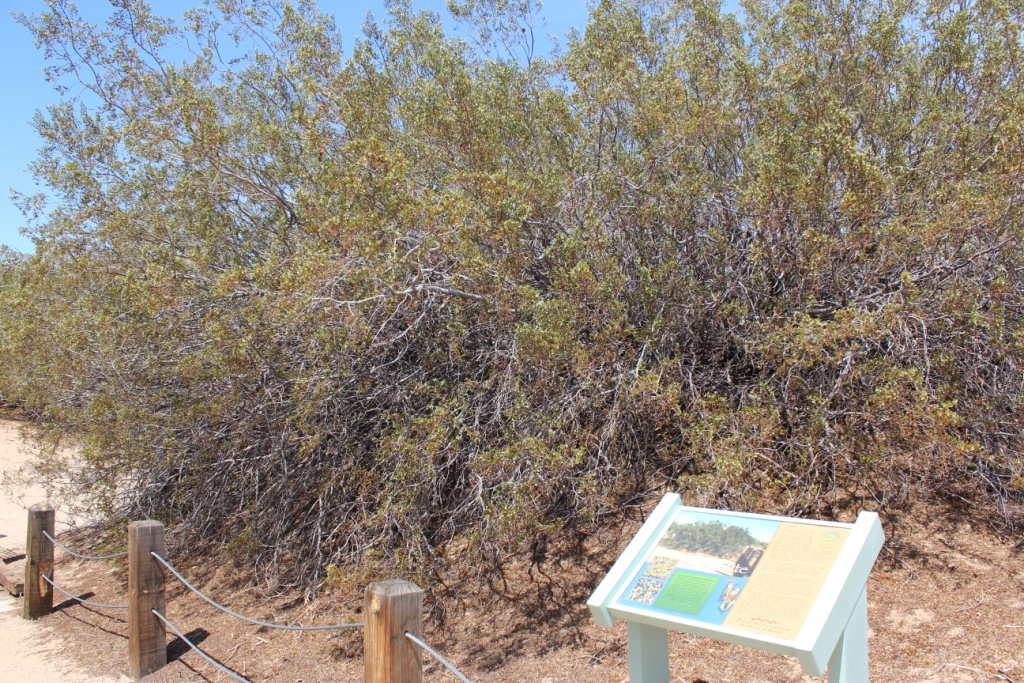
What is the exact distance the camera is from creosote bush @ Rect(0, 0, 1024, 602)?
19.6 feet

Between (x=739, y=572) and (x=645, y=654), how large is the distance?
0.58 meters

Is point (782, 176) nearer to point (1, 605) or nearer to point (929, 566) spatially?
point (929, 566)

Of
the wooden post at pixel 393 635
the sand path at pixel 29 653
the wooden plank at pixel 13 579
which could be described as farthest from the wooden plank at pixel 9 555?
the wooden post at pixel 393 635

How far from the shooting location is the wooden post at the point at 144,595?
583 centimetres

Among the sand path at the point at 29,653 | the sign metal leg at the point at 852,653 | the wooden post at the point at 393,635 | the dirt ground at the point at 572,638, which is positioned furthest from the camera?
the sand path at the point at 29,653

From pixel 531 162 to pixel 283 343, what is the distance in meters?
2.88

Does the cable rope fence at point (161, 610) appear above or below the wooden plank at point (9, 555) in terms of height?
above

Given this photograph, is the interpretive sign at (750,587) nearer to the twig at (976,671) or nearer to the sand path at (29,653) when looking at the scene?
the twig at (976,671)

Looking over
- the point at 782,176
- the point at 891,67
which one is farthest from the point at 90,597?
the point at 891,67

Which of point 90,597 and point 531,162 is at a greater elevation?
point 531,162

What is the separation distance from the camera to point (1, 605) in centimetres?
806

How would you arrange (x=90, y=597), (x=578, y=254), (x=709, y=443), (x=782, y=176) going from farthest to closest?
1. (x=90, y=597)
2. (x=578, y=254)
3. (x=782, y=176)
4. (x=709, y=443)

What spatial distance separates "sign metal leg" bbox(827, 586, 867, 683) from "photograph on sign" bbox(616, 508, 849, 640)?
25 centimetres

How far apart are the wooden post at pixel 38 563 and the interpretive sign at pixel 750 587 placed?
20.7 ft
